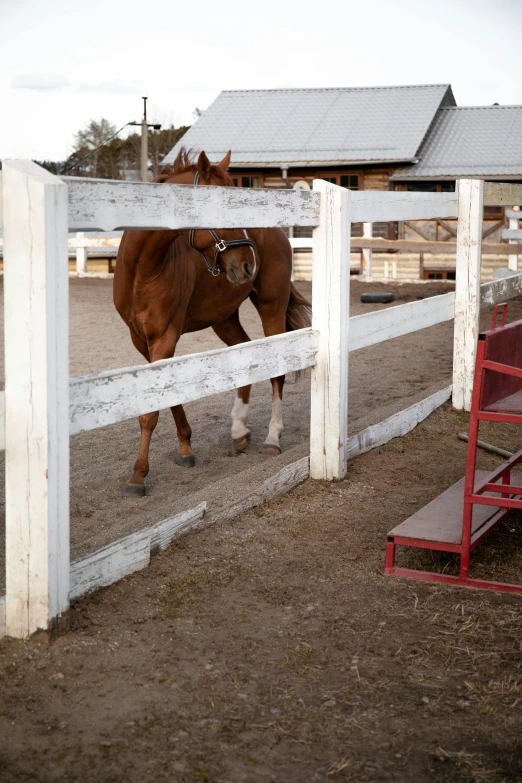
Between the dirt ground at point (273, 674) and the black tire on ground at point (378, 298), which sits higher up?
the black tire on ground at point (378, 298)

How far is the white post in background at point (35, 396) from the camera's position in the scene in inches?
101

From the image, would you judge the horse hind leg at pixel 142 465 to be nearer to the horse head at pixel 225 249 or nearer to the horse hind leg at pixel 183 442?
the horse hind leg at pixel 183 442

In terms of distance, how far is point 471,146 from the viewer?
1022 inches

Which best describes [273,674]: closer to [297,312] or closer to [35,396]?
[35,396]

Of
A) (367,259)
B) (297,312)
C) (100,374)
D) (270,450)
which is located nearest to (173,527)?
(100,374)

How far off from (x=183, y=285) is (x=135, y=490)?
1.31 m

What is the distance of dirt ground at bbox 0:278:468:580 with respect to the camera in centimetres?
434

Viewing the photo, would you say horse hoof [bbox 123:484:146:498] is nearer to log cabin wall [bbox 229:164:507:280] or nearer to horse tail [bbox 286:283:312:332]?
horse tail [bbox 286:283:312:332]

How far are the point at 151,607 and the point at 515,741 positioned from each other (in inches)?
53.1

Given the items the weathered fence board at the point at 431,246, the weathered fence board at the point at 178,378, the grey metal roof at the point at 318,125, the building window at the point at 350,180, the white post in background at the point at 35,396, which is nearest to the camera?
the white post in background at the point at 35,396

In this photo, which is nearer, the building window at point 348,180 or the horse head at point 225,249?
the horse head at point 225,249

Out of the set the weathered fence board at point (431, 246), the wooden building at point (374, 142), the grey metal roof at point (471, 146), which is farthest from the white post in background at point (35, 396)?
the grey metal roof at point (471, 146)

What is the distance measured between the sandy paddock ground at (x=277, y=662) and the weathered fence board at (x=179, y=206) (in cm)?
135

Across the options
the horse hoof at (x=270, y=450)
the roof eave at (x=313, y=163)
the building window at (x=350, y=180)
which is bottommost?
the horse hoof at (x=270, y=450)
